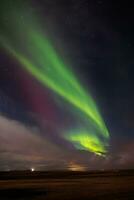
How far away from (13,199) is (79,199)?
7954 mm

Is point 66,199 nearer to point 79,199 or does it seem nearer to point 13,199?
point 79,199

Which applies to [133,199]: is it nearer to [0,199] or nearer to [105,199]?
[105,199]

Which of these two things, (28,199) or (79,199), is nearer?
(79,199)

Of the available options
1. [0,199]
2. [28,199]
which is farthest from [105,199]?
[0,199]

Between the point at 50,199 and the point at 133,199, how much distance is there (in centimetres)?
1015

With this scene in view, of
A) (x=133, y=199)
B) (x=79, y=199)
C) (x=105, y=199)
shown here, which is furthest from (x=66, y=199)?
(x=133, y=199)

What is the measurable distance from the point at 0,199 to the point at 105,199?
12.3 metres

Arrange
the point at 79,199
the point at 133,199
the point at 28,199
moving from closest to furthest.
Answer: the point at 133,199 → the point at 79,199 → the point at 28,199

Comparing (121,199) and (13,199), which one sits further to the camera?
(13,199)

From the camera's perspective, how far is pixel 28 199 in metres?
41.4

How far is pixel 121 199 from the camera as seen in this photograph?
3719 centimetres

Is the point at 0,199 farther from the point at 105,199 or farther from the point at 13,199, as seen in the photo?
the point at 105,199

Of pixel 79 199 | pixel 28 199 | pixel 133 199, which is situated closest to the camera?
pixel 133 199


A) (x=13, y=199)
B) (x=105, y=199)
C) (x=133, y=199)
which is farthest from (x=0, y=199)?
(x=133, y=199)
